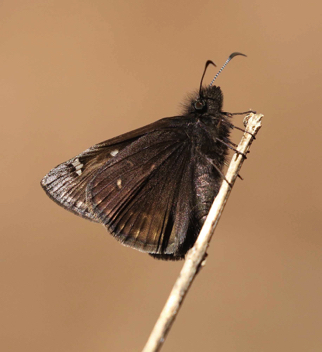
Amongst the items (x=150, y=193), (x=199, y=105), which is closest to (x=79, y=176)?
(x=150, y=193)

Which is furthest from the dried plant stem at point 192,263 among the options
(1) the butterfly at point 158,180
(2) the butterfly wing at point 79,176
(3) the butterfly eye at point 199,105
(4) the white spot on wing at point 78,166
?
(4) the white spot on wing at point 78,166

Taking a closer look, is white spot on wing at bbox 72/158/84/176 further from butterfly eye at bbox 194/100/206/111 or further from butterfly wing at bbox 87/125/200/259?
butterfly eye at bbox 194/100/206/111

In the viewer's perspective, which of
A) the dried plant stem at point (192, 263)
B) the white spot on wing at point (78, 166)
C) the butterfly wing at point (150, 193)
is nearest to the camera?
the dried plant stem at point (192, 263)

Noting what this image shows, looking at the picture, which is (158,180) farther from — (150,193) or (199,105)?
(199,105)

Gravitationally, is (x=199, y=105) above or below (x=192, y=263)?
above

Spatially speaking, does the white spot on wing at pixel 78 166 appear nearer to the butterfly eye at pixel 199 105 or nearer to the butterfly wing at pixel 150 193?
the butterfly wing at pixel 150 193

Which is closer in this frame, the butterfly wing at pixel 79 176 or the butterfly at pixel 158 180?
the butterfly at pixel 158 180

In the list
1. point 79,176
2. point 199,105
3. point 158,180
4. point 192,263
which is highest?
point 199,105

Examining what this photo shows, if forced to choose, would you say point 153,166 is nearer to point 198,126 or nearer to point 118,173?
point 118,173
